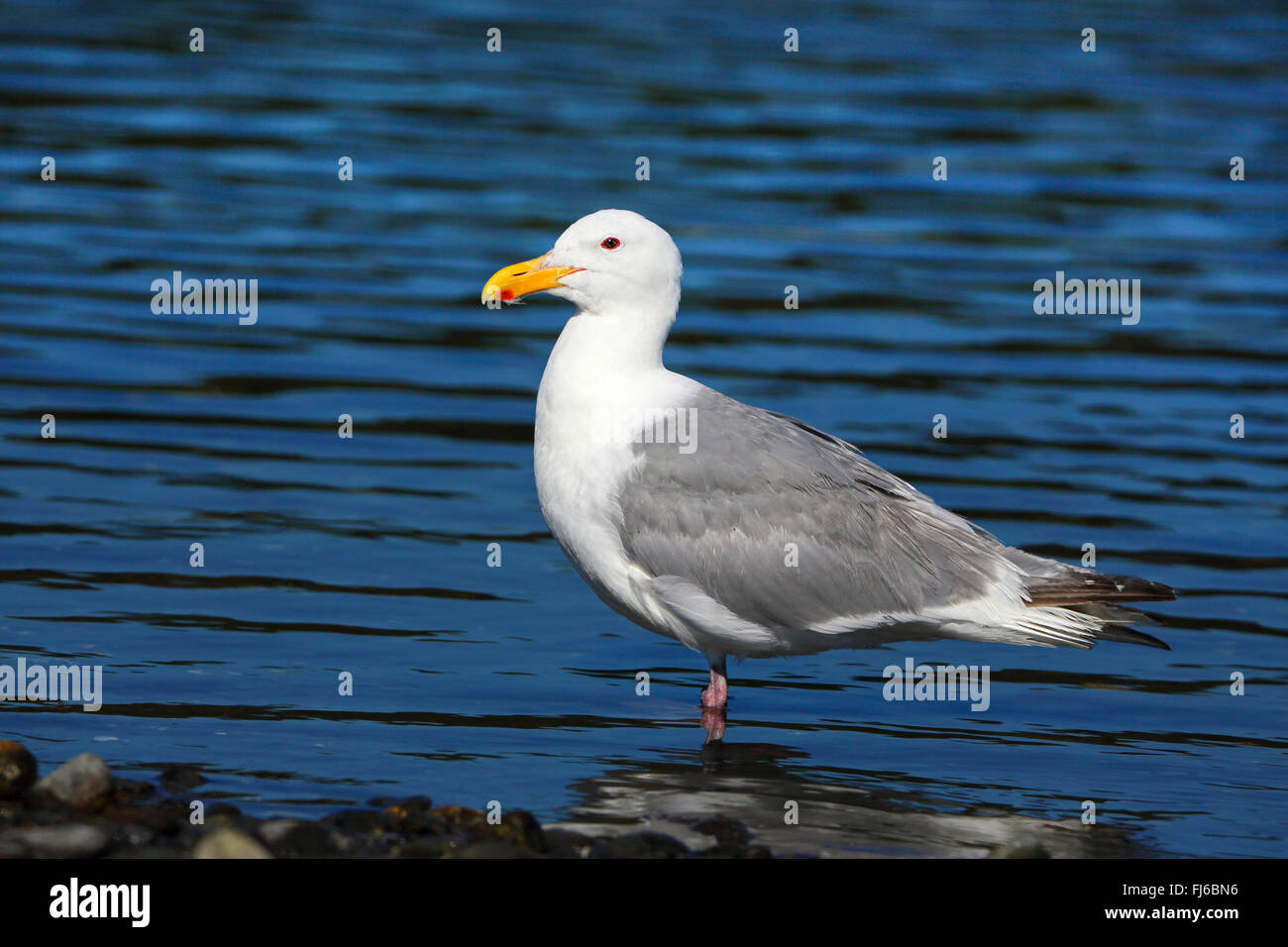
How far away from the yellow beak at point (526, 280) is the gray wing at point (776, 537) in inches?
38.7

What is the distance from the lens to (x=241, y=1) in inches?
1390

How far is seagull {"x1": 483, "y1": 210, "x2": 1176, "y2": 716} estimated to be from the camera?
32.1 feet

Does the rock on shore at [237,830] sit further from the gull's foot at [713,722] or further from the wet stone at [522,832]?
the gull's foot at [713,722]

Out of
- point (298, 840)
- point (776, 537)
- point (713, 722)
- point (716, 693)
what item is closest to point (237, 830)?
point (298, 840)

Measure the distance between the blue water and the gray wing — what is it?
812mm

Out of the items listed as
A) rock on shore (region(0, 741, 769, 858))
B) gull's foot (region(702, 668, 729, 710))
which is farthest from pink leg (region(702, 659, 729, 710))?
rock on shore (region(0, 741, 769, 858))

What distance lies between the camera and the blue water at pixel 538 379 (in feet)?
32.2

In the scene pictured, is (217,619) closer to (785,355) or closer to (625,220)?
(625,220)

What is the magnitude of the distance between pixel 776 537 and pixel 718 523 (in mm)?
308

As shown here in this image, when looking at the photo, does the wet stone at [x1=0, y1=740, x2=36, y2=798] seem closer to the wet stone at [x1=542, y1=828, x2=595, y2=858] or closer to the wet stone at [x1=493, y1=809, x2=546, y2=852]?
the wet stone at [x1=493, y1=809, x2=546, y2=852]

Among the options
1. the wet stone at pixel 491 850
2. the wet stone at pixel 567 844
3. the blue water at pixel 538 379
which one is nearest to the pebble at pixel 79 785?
the blue water at pixel 538 379

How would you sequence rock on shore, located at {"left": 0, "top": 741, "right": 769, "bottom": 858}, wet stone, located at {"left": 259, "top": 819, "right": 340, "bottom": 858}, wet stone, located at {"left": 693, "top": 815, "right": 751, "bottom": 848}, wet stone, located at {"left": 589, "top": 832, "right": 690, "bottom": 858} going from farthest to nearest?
wet stone, located at {"left": 693, "top": 815, "right": 751, "bottom": 848} → wet stone, located at {"left": 589, "top": 832, "right": 690, "bottom": 858} → wet stone, located at {"left": 259, "top": 819, "right": 340, "bottom": 858} → rock on shore, located at {"left": 0, "top": 741, "right": 769, "bottom": 858}

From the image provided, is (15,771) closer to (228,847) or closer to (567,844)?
(228,847)
